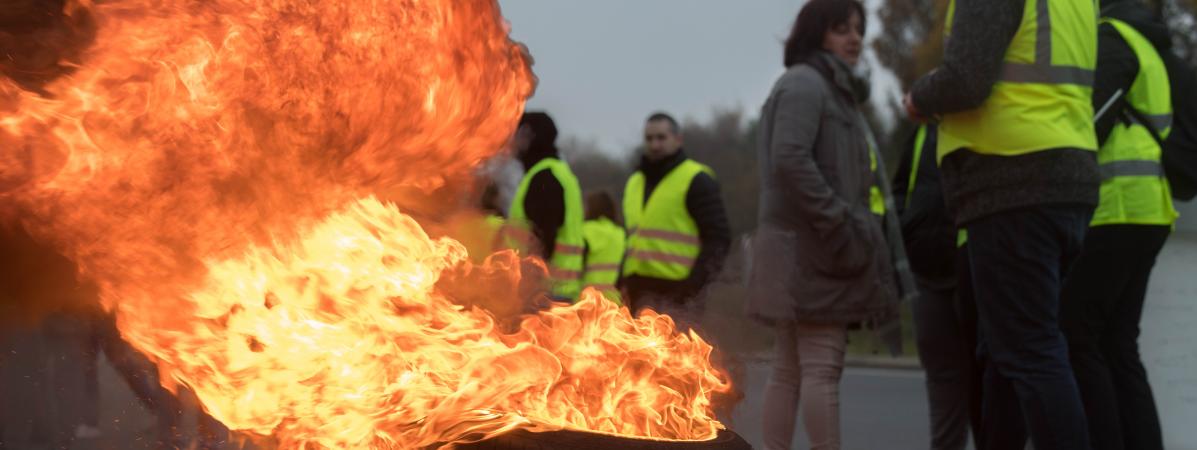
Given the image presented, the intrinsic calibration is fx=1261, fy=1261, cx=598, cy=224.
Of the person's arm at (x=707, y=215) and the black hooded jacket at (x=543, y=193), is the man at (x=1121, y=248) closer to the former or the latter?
the person's arm at (x=707, y=215)

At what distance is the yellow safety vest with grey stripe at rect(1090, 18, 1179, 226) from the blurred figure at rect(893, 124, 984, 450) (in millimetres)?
821

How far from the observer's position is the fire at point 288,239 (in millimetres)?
2936

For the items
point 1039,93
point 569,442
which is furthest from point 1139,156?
point 569,442

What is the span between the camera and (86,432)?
21.5 feet

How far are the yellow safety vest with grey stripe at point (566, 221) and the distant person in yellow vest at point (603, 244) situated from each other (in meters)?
0.25

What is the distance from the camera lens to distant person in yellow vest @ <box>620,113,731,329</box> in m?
6.35

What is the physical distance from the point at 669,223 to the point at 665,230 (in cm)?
6

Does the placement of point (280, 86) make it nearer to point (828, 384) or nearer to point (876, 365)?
point (828, 384)

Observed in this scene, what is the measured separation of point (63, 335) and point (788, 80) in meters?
3.84

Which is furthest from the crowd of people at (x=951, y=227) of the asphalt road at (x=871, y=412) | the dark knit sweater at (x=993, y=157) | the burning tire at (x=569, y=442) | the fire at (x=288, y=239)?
the burning tire at (x=569, y=442)

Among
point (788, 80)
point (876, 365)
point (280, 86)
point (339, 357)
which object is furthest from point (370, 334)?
point (876, 365)

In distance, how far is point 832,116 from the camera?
519 centimetres

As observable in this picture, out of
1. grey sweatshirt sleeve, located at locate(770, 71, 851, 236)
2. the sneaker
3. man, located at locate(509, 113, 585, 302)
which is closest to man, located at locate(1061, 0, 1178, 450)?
grey sweatshirt sleeve, located at locate(770, 71, 851, 236)

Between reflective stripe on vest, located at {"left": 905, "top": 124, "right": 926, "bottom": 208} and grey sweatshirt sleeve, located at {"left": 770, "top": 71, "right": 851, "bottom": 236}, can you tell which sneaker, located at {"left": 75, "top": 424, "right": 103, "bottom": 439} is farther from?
reflective stripe on vest, located at {"left": 905, "top": 124, "right": 926, "bottom": 208}
